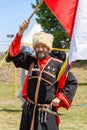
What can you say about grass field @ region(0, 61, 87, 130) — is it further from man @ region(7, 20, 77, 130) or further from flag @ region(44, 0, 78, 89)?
flag @ region(44, 0, 78, 89)

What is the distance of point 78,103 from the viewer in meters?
12.2

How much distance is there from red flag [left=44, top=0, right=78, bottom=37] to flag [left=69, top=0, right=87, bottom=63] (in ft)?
0.21

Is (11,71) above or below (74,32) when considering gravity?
below

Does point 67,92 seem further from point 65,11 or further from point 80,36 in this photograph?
point 65,11

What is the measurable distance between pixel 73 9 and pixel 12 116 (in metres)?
4.92

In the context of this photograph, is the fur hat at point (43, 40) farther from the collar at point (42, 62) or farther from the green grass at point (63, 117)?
the green grass at point (63, 117)

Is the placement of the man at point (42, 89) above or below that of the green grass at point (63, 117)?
above

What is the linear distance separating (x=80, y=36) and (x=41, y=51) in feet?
1.31

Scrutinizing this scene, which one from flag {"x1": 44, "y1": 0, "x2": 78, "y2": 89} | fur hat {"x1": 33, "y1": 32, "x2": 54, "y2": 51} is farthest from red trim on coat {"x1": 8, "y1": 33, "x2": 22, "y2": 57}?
flag {"x1": 44, "y1": 0, "x2": 78, "y2": 89}

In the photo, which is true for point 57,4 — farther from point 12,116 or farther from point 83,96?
point 83,96

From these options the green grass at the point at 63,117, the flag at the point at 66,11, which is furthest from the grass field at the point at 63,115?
the flag at the point at 66,11

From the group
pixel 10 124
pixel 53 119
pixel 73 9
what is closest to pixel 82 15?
pixel 73 9

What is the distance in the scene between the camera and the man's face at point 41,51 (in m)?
4.44

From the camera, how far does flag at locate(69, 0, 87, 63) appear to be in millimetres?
4379
